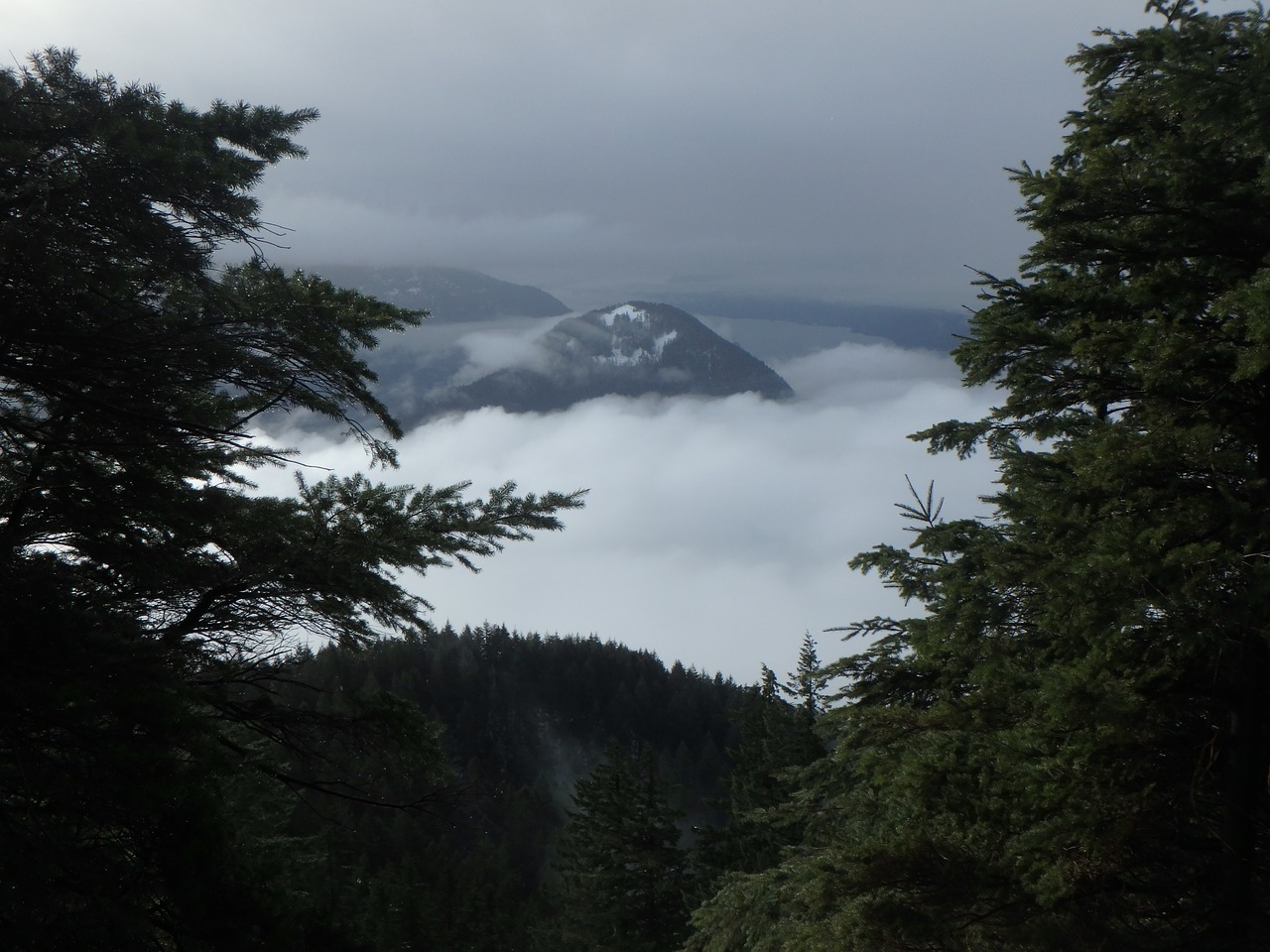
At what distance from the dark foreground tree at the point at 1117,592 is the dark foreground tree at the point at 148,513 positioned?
195 inches

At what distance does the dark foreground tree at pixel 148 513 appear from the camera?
4406mm

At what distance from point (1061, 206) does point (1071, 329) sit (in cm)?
102

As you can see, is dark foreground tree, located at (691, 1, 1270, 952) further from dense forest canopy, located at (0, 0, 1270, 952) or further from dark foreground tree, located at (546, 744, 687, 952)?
dark foreground tree, located at (546, 744, 687, 952)

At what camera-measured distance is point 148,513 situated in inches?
262

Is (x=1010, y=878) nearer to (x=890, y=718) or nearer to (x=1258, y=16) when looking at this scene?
(x=890, y=718)

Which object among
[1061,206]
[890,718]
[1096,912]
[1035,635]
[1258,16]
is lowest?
[1096,912]

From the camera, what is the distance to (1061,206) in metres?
7.39

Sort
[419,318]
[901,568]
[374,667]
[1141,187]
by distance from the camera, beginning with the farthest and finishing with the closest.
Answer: [374,667]
[901,568]
[419,318]
[1141,187]

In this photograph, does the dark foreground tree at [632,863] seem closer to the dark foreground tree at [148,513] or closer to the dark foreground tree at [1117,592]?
the dark foreground tree at [1117,592]

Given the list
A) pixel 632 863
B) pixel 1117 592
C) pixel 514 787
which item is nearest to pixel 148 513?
pixel 1117 592

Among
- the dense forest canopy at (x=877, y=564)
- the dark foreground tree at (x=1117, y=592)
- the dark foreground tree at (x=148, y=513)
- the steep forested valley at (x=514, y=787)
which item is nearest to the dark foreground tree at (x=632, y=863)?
the steep forested valley at (x=514, y=787)

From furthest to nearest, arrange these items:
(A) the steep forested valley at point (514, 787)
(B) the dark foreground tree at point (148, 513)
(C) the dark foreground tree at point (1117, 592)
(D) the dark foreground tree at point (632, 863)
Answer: (D) the dark foreground tree at point (632, 863) → (A) the steep forested valley at point (514, 787) → (C) the dark foreground tree at point (1117, 592) → (B) the dark foreground tree at point (148, 513)

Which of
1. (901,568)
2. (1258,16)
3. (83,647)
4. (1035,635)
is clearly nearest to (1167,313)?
(1258,16)

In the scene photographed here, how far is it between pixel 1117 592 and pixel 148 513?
6.94 meters
